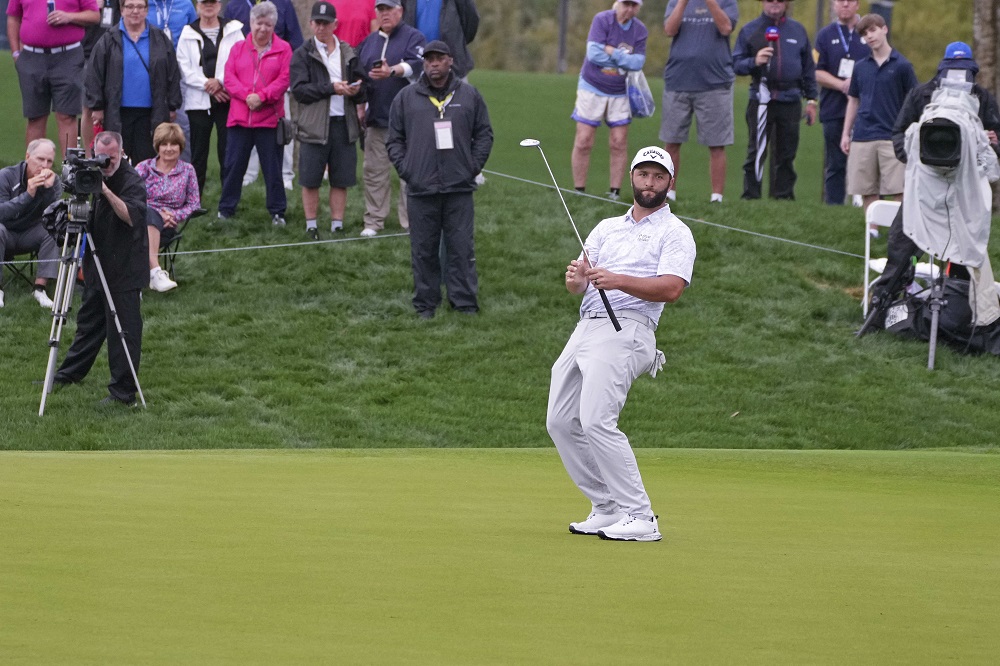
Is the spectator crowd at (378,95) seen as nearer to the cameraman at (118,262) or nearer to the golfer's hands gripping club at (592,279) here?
the cameraman at (118,262)

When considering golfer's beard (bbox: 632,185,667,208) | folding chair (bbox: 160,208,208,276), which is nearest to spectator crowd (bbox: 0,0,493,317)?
folding chair (bbox: 160,208,208,276)

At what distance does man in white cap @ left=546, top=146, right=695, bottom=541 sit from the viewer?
7125mm

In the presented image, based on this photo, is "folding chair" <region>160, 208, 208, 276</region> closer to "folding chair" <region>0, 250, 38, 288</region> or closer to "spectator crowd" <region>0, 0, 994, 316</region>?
"spectator crowd" <region>0, 0, 994, 316</region>

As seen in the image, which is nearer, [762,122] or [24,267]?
[24,267]

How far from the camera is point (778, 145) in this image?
18031 mm

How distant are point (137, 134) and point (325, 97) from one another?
1.94 meters

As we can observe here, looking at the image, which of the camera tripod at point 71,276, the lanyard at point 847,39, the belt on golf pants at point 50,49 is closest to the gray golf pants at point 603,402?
the camera tripod at point 71,276

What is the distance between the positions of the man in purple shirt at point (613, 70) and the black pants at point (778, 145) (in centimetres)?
157

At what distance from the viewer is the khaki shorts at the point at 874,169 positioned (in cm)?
1673

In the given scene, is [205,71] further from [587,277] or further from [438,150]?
[587,277]

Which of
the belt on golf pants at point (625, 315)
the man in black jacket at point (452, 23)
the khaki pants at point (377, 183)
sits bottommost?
the khaki pants at point (377, 183)

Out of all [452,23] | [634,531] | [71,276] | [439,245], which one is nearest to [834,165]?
[452,23]

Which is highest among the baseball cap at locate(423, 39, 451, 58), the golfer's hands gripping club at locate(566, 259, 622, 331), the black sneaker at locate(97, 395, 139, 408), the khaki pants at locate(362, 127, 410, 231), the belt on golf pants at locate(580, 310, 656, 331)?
the baseball cap at locate(423, 39, 451, 58)

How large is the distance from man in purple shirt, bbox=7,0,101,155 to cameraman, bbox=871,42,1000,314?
8181 millimetres
